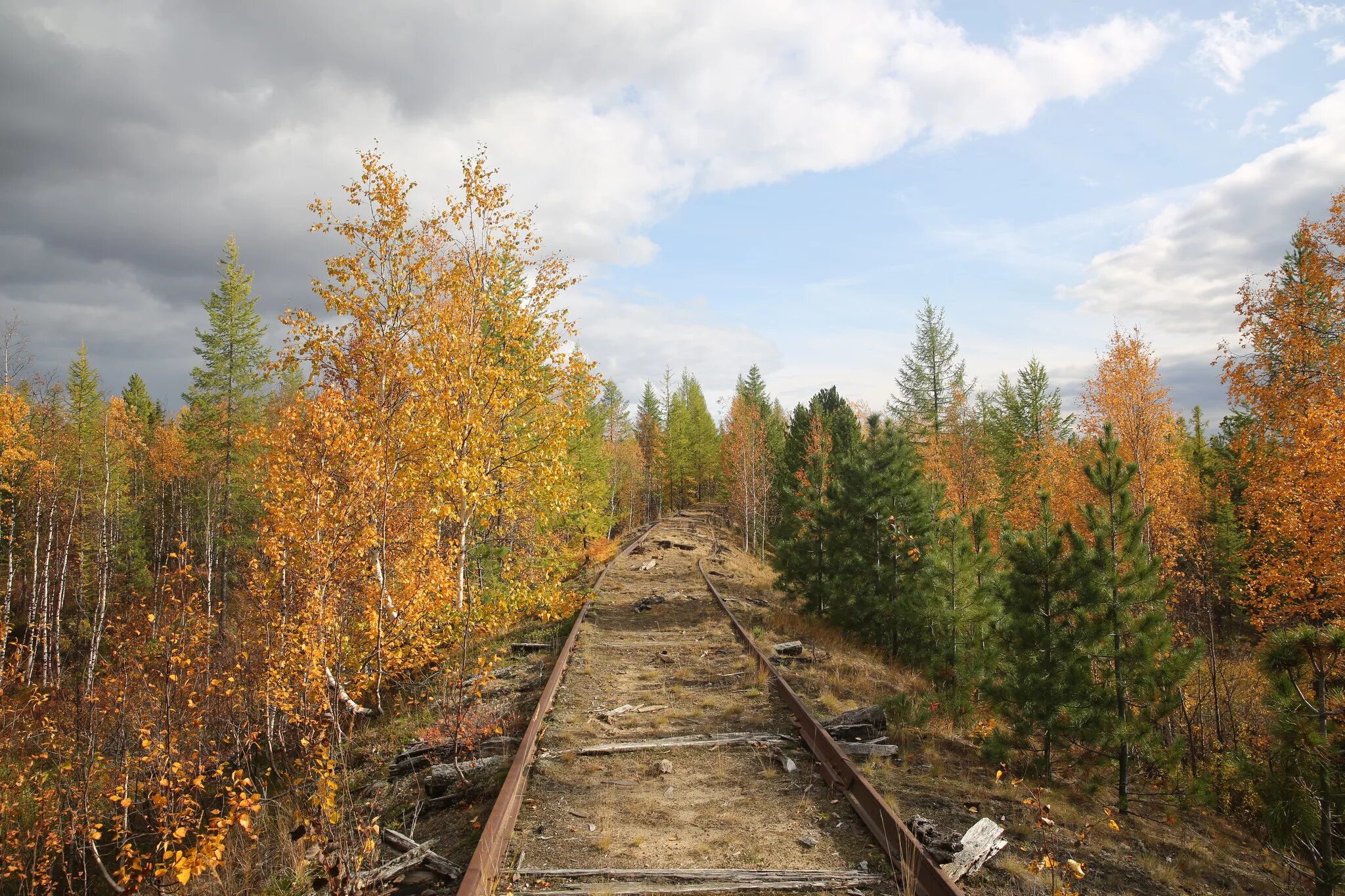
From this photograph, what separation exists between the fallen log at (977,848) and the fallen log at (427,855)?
3128 mm

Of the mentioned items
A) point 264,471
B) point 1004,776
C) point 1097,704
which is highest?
point 264,471

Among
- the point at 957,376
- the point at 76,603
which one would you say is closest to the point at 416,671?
the point at 76,603

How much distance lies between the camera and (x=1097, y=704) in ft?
24.2

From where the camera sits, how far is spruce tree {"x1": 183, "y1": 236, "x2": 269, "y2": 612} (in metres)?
27.7

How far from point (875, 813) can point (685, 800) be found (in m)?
1.50

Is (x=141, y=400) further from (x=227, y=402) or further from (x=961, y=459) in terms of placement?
(x=961, y=459)

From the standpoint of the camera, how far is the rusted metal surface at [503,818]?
3.82 meters

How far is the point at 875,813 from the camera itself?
4.70 m

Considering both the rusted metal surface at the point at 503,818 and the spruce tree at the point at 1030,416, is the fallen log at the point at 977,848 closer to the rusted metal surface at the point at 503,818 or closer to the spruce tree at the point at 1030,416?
the rusted metal surface at the point at 503,818

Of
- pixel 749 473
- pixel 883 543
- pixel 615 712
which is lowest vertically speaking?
pixel 615 712

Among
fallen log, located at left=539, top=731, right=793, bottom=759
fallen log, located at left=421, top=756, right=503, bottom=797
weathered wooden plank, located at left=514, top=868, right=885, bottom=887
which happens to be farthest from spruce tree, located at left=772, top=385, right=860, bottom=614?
weathered wooden plank, located at left=514, top=868, right=885, bottom=887

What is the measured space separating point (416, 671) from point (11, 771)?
11453 mm

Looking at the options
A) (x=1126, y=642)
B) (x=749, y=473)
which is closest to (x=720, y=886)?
(x=1126, y=642)

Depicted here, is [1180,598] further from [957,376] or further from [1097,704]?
[957,376]
